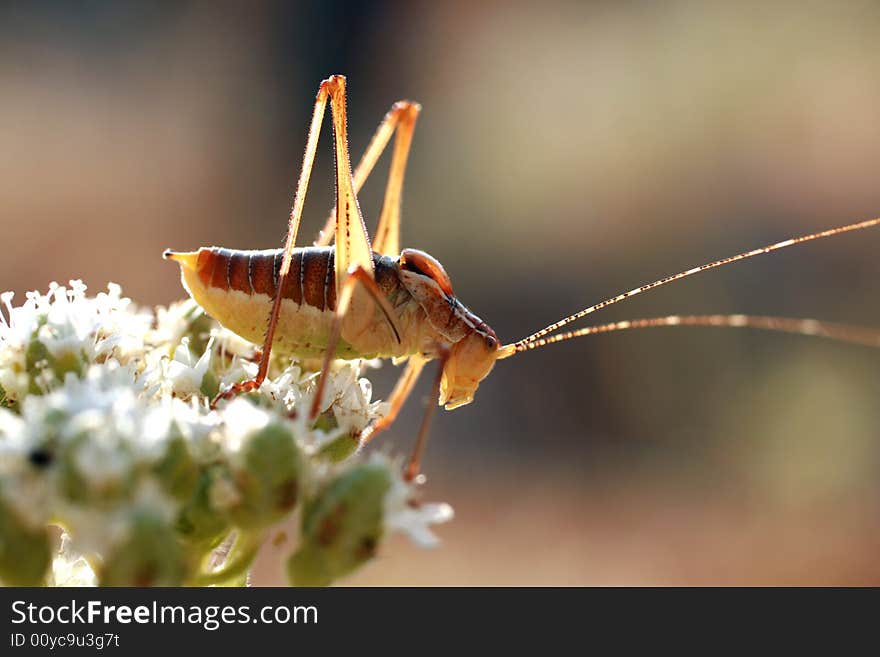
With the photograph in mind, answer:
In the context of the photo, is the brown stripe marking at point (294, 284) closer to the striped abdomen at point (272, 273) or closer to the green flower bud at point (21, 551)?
the striped abdomen at point (272, 273)


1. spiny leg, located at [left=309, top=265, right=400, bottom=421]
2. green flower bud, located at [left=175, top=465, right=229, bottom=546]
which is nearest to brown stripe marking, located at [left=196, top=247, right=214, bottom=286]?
spiny leg, located at [left=309, top=265, right=400, bottom=421]

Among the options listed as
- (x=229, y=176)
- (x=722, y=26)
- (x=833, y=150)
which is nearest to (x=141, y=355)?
(x=229, y=176)

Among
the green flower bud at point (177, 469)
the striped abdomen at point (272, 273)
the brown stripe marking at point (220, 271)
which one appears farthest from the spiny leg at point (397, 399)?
the green flower bud at point (177, 469)

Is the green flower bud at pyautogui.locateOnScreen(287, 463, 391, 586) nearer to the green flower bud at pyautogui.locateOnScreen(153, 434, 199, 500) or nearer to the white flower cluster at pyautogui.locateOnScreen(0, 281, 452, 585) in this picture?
the white flower cluster at pyautogui.locateOnScreen(0, 281, 452, 585)

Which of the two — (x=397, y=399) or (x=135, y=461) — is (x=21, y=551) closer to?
(x=135, y=461)

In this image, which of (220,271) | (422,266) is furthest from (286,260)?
(422,266)

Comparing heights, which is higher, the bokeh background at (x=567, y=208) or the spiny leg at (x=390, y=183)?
the bokeh background at (x=567, y=208)
